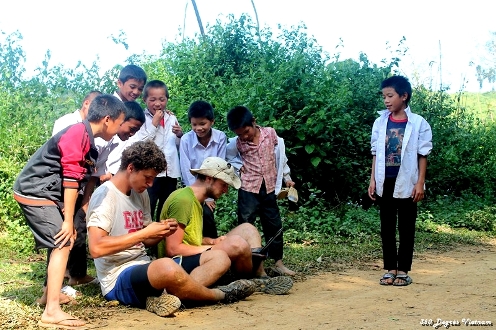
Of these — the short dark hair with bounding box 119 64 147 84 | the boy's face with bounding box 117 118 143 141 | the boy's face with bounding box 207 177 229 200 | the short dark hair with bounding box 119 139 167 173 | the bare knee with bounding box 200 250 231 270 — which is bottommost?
the bare knee with bounding box 200 250 231 270

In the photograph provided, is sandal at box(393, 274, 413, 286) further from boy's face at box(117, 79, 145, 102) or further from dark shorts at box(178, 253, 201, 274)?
boy's face at box(117, 79, 145, 102)

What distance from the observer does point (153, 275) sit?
13.3ft

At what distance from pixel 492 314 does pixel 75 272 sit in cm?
340

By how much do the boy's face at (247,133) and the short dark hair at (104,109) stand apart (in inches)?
66.3

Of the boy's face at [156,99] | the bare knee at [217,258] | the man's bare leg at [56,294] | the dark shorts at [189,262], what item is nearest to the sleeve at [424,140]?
the bare knee at [217,258]

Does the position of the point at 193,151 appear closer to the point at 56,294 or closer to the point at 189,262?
the point at 189,262

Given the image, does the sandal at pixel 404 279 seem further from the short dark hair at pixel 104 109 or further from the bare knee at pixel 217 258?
the short dark hair at pixel 104 109

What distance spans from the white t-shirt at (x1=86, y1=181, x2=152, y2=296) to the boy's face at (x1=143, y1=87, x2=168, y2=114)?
1475mm

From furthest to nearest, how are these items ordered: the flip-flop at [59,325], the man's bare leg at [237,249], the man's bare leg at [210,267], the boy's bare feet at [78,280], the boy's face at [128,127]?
the boy's bare feet at [78,280] < the boy's face at [128,127] < the man's bare leg at [237,249] < the man's bare leg at [210,267] < the flip-flop at [59,325]

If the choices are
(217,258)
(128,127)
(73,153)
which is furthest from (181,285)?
(128,127)

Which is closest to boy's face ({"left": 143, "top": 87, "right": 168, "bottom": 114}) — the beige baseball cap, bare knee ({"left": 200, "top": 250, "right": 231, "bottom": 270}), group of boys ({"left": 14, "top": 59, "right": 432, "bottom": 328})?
group of boys ({"left": 14, "top": 59, "right": 432, "bottom": 328})

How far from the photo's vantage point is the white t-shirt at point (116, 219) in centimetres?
412

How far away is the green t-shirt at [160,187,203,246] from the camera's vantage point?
4.63m

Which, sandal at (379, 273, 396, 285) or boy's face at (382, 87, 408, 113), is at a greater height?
boy's face at (382, 87, 408, 113)
